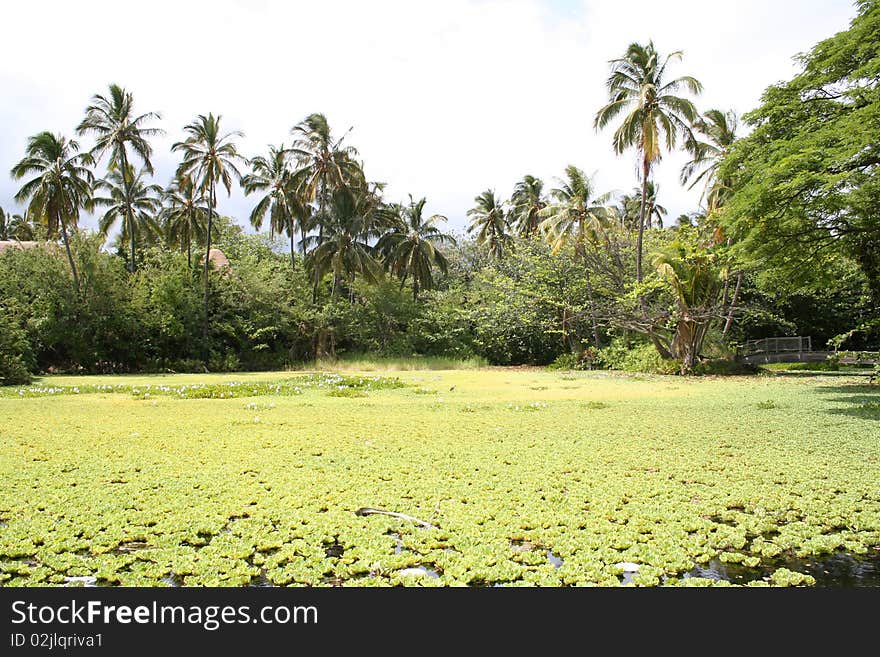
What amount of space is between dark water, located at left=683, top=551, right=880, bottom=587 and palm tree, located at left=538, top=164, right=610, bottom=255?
2142 centimetres

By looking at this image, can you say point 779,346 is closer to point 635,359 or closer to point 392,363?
point 635,359

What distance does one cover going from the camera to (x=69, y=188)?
2628 cm

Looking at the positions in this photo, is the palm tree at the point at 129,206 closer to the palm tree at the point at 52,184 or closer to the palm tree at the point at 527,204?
the palm tree at the point at 52,184

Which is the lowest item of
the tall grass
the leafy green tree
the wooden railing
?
the tall grass

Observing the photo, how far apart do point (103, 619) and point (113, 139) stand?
2926cm

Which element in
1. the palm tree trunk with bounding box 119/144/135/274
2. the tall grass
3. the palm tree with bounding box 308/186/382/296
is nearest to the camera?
the palm tree trunk with bounding box 119/144/135/274

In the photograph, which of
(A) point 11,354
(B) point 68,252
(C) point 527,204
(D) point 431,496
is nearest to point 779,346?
(C) point 527,204

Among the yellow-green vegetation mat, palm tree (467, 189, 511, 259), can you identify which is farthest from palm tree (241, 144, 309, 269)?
the yellow-green vegetation mat

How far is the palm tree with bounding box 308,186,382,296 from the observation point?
100.0ft

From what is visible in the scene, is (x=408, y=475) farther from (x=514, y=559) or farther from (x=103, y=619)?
(x=103, y=619)

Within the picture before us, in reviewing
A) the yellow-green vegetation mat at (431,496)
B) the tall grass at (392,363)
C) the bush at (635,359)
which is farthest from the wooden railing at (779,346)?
the yellow-green vegetation mat at (431,496)

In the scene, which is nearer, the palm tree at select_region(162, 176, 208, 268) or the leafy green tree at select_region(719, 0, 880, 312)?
the leafy green tree at select_region(719, 0, 880, 312)

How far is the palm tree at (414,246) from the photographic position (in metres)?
33.9

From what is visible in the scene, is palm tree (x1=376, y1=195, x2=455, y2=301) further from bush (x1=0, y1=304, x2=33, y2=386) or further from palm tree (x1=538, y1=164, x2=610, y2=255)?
bush (x1=0, y1=304, x2=33, y2=386)
